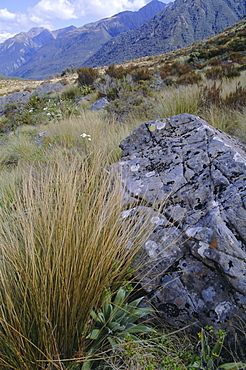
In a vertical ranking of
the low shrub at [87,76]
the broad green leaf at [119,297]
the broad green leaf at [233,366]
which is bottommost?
the broad green leaf at [233,366]

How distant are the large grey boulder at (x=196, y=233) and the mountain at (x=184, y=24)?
142558 mm

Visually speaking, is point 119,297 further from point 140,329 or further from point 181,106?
point 181,106

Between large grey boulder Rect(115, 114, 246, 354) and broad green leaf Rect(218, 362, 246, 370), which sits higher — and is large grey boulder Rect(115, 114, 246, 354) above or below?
above

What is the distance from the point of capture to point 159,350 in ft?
3.81

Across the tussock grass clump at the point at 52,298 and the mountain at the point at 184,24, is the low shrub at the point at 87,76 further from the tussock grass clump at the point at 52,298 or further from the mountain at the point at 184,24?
the mountain at the point at 184,24

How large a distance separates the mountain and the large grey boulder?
5613 inches

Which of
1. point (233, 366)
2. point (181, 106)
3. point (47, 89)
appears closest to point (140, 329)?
point (233, 366)

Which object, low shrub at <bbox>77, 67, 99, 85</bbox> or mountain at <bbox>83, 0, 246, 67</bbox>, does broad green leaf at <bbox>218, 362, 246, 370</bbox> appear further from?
mountain at <bbox>83, 0, 246, 67</bbox>

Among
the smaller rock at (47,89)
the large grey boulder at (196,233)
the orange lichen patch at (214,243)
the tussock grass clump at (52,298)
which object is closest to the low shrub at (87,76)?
the smaller rock at (47,89)

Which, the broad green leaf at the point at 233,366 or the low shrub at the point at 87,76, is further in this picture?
the low shrub at the point at 87,76

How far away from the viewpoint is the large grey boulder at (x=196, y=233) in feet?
3.99

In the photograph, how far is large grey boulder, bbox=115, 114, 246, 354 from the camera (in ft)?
3.99

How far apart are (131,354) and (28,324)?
521 mm

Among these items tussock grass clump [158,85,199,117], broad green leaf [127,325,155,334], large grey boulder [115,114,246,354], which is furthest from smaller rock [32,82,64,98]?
broad green leaf [127,325,155,334]
